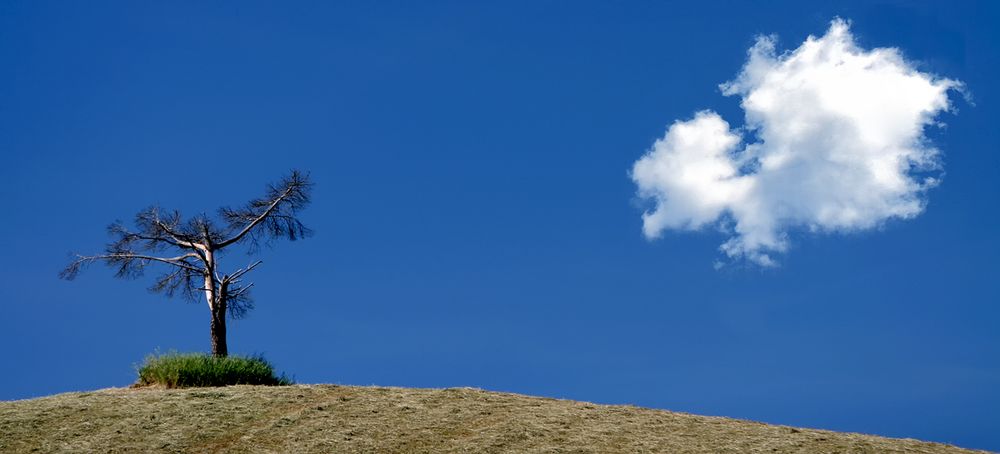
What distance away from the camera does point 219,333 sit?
2531cm

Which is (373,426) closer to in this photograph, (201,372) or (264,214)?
(201,372)

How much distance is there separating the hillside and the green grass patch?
1.90 m

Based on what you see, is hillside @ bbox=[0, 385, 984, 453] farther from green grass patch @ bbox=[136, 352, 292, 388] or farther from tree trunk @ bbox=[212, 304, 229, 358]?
tree trunk @ bbox=[212, 304, 229, 358]

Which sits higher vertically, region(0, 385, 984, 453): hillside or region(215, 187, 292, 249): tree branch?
region(215, 187, 292, 249): tree branch

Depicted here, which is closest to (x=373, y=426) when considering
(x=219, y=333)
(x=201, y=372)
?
(x=201, y=372)

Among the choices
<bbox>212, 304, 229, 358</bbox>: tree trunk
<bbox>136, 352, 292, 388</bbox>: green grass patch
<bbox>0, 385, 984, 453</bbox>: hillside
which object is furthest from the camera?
<bbox>212, 304, 229, 358</bbox>: tree trunk

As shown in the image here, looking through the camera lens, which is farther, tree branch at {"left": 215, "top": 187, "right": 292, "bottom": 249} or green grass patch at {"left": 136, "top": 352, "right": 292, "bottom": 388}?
tree branch at {"left": 215, "top": 187, "right": 292, "bottom": 249}

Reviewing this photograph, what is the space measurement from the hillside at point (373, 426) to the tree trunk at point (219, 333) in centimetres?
528

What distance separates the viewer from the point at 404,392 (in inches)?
779

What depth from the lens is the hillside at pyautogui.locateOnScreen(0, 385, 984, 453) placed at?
15.8 m

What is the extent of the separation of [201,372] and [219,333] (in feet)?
11.7

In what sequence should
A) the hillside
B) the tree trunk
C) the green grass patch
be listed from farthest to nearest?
the tree trunk < the green grass patch < the hillside

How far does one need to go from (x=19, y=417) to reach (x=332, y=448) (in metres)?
6.87

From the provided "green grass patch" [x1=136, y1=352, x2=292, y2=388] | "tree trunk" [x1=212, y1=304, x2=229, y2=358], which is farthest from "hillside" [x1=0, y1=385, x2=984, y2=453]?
"tree trunk" [x1=212, y1=304, x2=229, y2=358]
